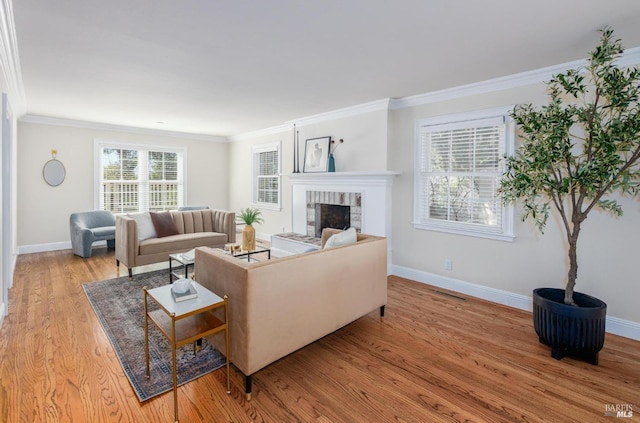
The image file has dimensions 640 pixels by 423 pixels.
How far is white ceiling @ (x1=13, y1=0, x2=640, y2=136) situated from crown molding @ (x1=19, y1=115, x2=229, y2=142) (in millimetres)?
1755

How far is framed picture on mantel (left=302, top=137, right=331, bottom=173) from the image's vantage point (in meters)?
5.37

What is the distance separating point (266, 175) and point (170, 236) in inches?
103

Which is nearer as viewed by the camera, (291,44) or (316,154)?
(291,44)

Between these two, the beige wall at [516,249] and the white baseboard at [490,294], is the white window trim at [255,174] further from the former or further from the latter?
the white baseboard at [490,294]

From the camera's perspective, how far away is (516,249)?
353cm

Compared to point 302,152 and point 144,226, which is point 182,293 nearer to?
point 144,226

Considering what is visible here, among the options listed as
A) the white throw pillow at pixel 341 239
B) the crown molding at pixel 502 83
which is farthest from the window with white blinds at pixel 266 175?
the white throw pillow at pixel 341 239

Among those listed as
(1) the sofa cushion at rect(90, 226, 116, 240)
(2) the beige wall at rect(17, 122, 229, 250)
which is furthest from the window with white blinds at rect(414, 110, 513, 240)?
(2) the beige wall at rect(17, 122, 229, 250)

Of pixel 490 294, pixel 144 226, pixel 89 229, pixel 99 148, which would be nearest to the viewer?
pixel 490 294

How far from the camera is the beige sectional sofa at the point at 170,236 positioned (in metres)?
4.34

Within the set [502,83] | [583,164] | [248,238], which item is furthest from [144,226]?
[583,164]

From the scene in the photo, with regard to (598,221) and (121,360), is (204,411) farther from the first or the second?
(598,221)

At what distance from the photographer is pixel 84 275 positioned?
451 centimetres

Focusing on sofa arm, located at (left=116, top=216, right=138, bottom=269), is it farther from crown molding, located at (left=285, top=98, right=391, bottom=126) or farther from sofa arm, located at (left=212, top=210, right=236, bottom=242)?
crown molding, located at (left=285, top=98, right=391, bottom=126)
